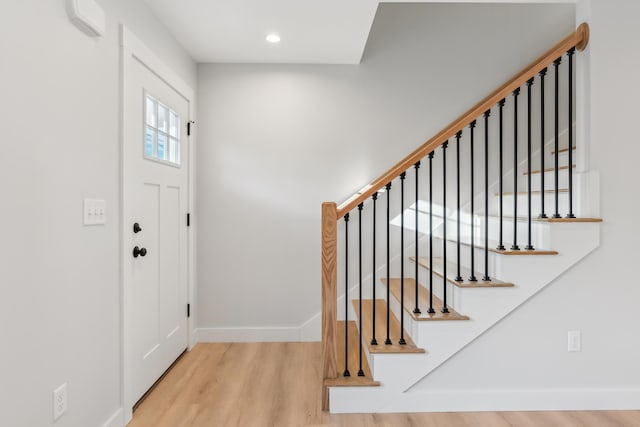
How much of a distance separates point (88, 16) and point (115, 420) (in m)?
1.89

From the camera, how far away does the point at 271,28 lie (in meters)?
2.61

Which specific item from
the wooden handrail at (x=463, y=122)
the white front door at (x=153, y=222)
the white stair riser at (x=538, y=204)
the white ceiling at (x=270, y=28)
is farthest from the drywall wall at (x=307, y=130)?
the wooden handrail at (x=463, y=122)

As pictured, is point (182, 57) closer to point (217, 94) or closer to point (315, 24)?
point (217, 94)

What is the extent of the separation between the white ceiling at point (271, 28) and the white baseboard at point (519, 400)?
7.38ft

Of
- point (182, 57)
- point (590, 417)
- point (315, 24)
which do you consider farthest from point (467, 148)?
point (182, 57)

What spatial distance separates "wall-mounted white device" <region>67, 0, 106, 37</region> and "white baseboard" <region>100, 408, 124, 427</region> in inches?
71.2

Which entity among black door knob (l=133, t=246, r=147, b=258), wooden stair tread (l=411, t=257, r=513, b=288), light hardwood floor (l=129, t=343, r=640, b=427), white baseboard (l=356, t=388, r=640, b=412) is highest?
black door knob (l=133, t=246, r=147, b=258)

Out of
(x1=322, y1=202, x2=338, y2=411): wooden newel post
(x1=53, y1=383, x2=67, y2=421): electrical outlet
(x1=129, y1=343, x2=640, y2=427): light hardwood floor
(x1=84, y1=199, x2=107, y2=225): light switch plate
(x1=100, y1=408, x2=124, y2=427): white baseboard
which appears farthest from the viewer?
(x1=322, y1=202, x2=338, y2=411): wooden newel post

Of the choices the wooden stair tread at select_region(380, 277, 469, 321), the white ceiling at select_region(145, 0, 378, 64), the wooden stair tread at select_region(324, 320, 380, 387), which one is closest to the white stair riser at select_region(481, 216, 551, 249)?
the wooden stair tread at select_region(380, 277, 469, 321)

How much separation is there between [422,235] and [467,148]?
82cm

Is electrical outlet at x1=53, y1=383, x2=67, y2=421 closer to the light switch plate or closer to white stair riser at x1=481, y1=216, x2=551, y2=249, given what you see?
the light switch plate

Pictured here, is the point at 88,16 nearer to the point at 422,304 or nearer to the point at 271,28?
the point at 271,28

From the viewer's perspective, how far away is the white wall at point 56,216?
4.25 feet

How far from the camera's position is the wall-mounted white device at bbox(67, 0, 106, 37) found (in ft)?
5.14
